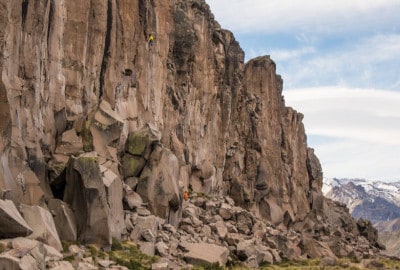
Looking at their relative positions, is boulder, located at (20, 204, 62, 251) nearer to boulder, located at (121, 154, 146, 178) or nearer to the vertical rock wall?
the vertical rock wall

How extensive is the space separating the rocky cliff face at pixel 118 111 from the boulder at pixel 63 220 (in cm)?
27

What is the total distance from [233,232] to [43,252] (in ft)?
111

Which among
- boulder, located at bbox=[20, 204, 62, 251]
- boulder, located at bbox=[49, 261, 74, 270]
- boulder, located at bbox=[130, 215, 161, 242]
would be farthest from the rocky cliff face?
boulder, located at bbox=[49, 261, 74, 270]

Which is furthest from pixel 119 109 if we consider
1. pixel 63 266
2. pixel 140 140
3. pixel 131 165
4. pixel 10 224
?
pixel 63 266

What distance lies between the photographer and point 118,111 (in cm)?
5438

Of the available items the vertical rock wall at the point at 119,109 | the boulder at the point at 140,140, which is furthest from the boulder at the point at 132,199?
the boulder at the point at 140,140

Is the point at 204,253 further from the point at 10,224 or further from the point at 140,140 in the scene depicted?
the point at 10,224

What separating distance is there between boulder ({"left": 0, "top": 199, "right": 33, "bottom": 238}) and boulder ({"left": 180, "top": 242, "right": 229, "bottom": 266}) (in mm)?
17131

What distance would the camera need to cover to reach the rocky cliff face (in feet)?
125

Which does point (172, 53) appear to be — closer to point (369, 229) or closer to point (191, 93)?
point (191, 93)

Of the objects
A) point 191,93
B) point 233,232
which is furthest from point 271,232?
point 191,93

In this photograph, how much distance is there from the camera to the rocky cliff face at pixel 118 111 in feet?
125

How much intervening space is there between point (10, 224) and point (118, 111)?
1036 inches

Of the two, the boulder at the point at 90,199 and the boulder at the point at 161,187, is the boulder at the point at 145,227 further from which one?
the boulder at the point at 90,199
